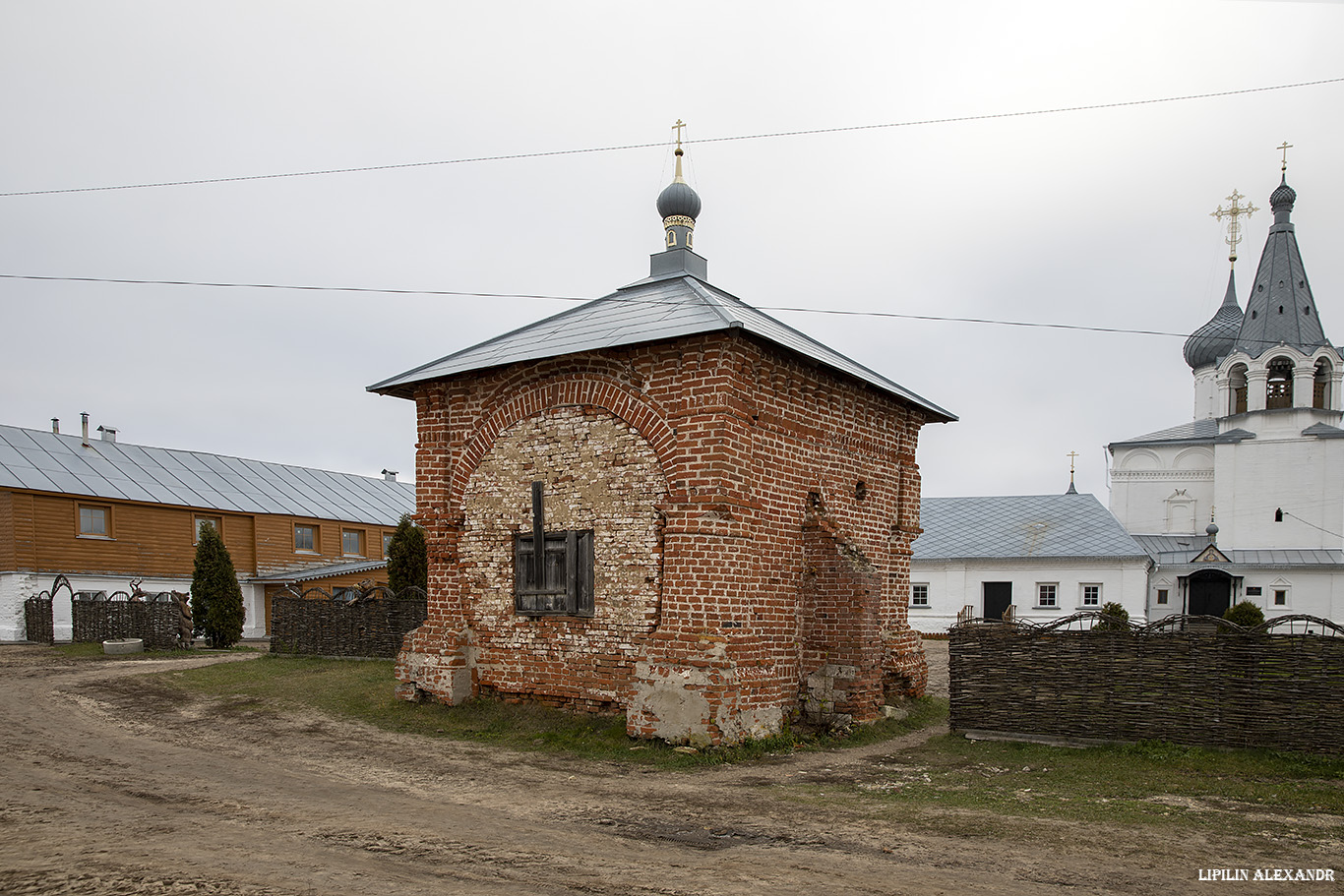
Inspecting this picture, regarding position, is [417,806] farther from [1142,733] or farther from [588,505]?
[1142,733]

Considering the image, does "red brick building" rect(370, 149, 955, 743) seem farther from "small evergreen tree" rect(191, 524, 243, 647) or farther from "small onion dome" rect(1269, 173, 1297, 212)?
"small onion dome" rect(1269, 173, 1297, 212)

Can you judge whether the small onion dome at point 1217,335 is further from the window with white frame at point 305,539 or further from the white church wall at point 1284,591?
the window with white frame at point 305,539

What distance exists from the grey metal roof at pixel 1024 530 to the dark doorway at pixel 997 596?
945 mm

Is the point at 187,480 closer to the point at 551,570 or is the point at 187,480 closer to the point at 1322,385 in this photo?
the point at 551,570

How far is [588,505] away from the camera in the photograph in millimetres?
9625

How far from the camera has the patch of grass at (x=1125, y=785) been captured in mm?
6477

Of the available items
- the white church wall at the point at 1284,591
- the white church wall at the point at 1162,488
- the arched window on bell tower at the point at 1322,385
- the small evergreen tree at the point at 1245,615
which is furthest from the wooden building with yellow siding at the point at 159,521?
the arched window on bell tower at the point at 1322,385

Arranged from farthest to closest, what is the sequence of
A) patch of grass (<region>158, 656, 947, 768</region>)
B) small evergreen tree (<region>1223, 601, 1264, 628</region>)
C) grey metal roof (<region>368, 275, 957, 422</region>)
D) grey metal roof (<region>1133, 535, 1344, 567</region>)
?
1. grey metal roof (<region>1133, 535, 1344, 567</region>)
2. small evergreen tree (<region>1223, 601, 1264, 628</region>)
3. grey metal roof (<region>368, 275, 957, 422</region>)
4. patch of grass (<region>158, 656, 947, 768</region>)

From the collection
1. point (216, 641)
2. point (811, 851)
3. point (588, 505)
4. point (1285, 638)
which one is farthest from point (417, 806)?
point (216, 641)

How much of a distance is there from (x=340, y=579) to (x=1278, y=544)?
32.2m

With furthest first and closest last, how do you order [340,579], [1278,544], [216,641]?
[1278,544]
[340,579]
[216,641]

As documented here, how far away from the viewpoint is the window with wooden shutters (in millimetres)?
9562

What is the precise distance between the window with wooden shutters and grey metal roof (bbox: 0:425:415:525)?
19725 mm

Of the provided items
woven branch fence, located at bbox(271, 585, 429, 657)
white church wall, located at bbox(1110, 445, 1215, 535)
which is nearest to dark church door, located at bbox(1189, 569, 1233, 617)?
white church wall, located at bbox(1110, 445, 1215, 535)
